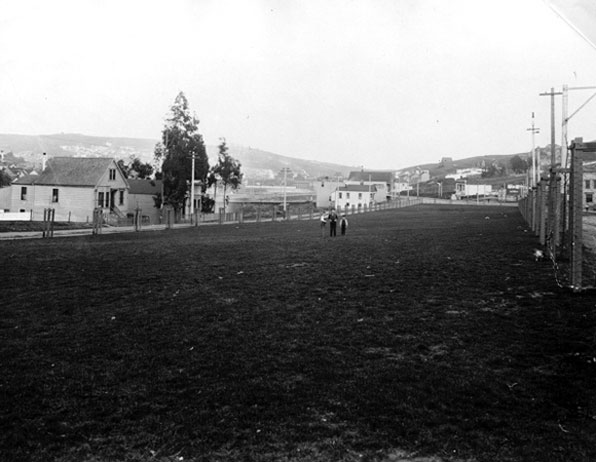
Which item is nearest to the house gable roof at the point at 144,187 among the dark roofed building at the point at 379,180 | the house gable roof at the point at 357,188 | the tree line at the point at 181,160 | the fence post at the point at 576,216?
the tree line at the point at 181,160

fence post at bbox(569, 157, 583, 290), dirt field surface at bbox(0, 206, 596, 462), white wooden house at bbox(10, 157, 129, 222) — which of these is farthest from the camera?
white wooden house at bbox(10, 157, 129, 222)

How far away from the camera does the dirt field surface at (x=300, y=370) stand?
420 cm

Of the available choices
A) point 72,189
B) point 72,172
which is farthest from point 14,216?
point 72,172

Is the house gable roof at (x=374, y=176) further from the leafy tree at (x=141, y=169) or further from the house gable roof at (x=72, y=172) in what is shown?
the house gable roof at (x=72, y=172)

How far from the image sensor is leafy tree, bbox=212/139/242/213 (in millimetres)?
69438

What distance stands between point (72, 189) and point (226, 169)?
68.3 feet

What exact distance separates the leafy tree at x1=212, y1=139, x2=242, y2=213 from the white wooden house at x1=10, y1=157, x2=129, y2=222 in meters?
14.9

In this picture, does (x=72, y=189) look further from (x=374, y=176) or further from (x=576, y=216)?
(x=374, y=176)

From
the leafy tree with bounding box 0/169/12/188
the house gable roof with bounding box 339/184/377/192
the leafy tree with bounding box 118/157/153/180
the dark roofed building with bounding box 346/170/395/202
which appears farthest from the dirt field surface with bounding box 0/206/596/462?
the dark roofed building with bounding box 346/170/395/202

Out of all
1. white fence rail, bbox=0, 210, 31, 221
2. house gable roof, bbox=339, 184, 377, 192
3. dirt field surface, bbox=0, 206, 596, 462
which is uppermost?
house gable roof, bbox=339, 184, 377, 192

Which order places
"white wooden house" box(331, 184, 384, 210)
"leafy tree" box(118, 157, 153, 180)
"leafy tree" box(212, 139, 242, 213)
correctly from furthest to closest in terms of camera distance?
1. "white wooden house" box(331, 184, 384, 210)
2. "leafy tree" box(118, 157, 153, 180)
3. "leafy tree" box(212, 139, 242, 213)

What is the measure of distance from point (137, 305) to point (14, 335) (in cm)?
234

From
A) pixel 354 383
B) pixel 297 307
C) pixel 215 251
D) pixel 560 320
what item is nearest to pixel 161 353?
pixel 354 383

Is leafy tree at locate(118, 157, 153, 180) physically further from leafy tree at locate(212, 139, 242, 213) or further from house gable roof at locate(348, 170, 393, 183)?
house gable roof at locate(348, 170, 393, 183)
